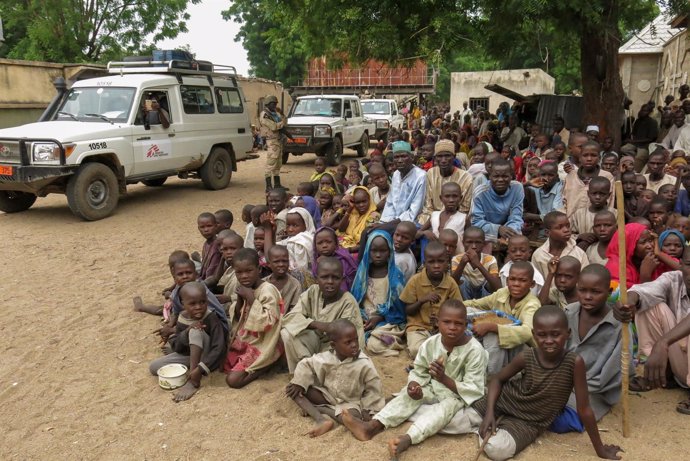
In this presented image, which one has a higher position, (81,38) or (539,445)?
(81,38)

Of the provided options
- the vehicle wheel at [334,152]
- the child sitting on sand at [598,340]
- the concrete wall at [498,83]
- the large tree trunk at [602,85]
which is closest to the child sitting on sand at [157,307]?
the child sitting on sand at [598,340]

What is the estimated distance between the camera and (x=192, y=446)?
9.97 ft

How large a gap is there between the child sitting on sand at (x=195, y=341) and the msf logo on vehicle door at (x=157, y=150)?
5.42 metres

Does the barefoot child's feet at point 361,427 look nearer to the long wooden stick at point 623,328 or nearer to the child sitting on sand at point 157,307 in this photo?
the long wooden stick at point 623,328

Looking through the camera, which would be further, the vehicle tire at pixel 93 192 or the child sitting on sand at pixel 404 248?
the vehicle tire at pixel 93 192

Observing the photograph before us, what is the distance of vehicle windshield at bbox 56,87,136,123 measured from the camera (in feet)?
27.0

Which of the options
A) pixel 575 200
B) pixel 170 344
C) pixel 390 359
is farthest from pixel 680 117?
pixel 170 344

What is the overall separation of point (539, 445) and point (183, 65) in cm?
854

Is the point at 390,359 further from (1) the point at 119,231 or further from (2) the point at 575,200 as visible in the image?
(1) the point at 119,231

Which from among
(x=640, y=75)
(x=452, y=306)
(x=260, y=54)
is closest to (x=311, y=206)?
(x=452, y=306)

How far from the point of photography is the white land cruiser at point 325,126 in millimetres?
13195

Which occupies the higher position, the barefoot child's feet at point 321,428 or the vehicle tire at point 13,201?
the vehicle tire at point 13,201

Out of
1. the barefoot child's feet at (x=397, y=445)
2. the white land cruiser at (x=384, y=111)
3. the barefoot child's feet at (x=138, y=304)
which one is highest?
the white land cruiser at (x=384, y=111)

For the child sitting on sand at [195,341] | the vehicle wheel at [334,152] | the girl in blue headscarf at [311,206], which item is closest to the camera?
the child sitting on sand at [195,341]
